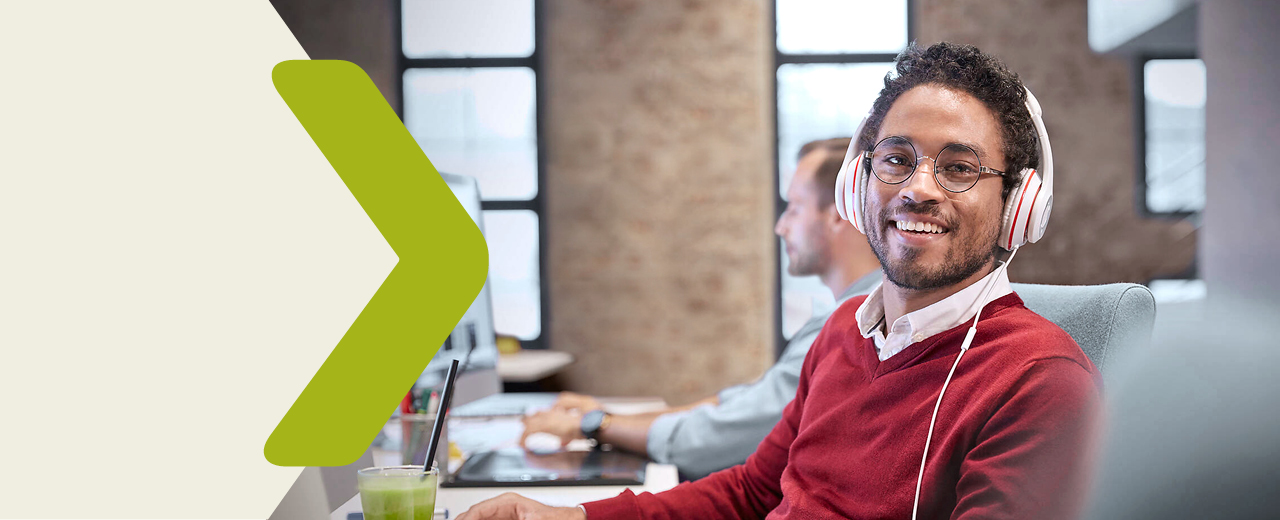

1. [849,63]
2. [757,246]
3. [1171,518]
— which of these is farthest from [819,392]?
[849,63]

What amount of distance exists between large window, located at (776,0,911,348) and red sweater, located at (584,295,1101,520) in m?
3.46

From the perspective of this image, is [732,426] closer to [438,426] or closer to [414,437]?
[414,437]

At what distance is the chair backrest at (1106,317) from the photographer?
0.92 metres

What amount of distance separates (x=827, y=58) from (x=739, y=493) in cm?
381

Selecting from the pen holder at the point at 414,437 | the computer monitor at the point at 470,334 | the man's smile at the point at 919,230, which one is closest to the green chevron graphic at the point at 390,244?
the computer monitor at the point at 470,334

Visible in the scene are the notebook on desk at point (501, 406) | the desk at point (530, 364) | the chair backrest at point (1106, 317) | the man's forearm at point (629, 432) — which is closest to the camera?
the chair backrest at point (1106, 317)

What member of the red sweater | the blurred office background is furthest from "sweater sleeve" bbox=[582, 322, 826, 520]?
the blurred office background

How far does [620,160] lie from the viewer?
4336 millimetres

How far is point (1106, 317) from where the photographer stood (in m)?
0.94

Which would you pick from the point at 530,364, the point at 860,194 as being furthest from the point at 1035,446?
the point at 530,364

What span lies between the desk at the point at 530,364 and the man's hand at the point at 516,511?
2.45 metres

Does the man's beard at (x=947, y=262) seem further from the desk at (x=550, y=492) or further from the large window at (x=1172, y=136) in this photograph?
the large window at (x=1172, y=136)

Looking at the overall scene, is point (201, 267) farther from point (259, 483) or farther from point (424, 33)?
point (424, 33)

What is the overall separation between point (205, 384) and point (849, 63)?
4000 mm
